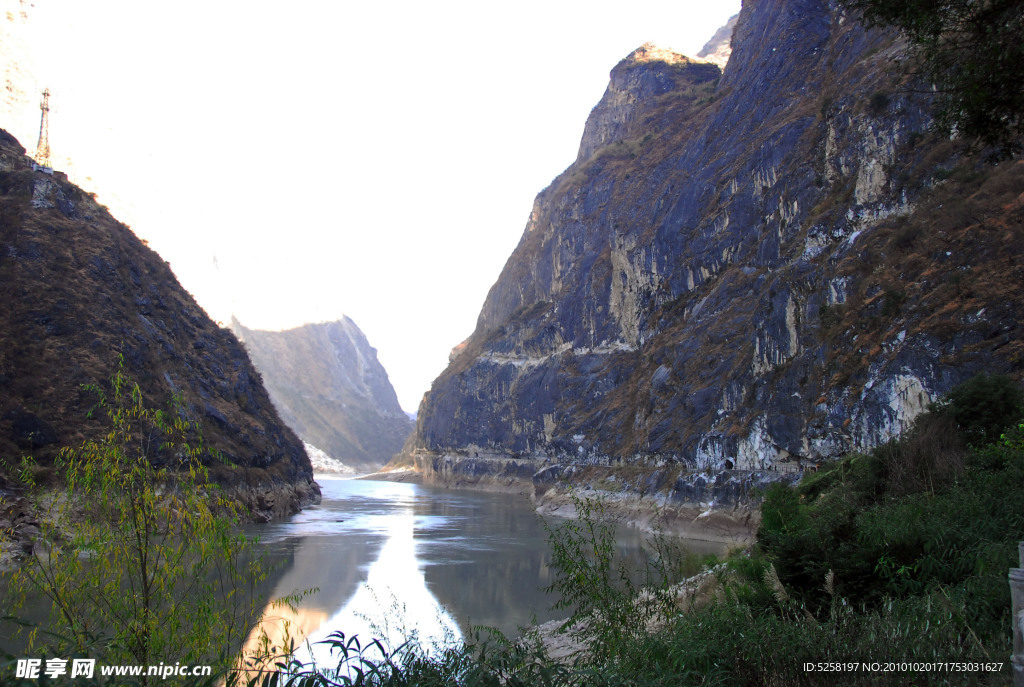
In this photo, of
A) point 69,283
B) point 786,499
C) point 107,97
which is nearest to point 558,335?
point 69,283

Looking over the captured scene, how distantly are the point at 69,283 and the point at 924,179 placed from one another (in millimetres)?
54861

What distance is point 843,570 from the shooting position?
845 cm

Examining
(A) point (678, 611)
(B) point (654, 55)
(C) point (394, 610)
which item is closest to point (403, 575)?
(C) point (394, 610)

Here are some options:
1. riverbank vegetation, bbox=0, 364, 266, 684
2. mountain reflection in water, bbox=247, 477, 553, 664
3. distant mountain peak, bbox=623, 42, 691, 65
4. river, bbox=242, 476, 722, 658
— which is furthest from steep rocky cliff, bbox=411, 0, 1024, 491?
mountain reflection in water, bbox=247, 477, 553, 664

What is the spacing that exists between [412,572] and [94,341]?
89.6 feet

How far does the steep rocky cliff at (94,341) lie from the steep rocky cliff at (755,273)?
3226cm

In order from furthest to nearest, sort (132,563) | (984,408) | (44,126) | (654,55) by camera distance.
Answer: (654,55), (44,126), (984,408), (132,563)

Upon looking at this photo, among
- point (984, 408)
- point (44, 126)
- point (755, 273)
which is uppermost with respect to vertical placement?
point (44, 126)

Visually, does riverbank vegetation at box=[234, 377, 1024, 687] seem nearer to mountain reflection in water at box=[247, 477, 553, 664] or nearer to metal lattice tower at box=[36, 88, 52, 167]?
mountain reflection in water at box=[247, 477, 553, 664]

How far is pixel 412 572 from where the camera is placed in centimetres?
2902

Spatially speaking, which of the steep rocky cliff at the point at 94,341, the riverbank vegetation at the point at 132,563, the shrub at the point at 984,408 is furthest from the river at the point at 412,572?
the shrub at the point at 984,408

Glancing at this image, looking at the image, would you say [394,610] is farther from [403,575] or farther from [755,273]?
[755,273]

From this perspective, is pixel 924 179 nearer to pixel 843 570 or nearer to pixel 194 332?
pixel 843 570

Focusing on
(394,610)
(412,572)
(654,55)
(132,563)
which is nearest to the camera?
(132,563)
